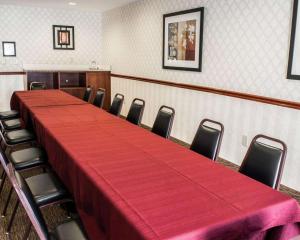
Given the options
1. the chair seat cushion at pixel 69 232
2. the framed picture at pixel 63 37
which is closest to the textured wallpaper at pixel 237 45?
the framed picture at pixel 63 37

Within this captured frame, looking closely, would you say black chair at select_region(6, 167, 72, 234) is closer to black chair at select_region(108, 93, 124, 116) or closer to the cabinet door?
black chair at select_region(108, 93, 124, 116)

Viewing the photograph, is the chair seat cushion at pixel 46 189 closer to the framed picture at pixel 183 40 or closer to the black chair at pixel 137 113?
the black chair at pixel 137 113

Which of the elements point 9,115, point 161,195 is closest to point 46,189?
point 161,195

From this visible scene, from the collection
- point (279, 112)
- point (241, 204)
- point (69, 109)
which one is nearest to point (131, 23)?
point (69, 109)

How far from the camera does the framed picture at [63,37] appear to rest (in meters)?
7.39

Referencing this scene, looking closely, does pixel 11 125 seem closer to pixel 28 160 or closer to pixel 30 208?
pixel 28 160

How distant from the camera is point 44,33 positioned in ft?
23.8

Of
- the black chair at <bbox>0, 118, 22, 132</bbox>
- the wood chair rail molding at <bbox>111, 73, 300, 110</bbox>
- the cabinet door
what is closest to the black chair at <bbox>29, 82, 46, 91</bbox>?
the cabinet door

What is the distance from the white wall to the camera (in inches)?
128

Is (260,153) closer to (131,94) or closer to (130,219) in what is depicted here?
(130,219)

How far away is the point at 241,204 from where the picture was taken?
1481mm

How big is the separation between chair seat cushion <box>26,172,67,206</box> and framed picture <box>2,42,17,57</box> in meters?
5.41

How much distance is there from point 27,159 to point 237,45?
271cm

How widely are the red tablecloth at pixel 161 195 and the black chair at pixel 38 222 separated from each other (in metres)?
0.10
